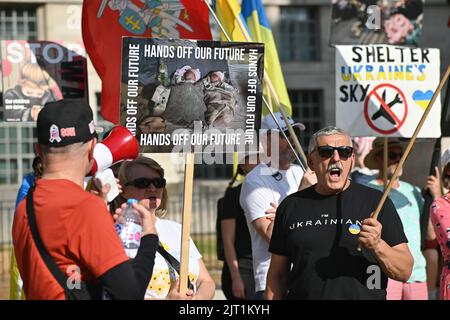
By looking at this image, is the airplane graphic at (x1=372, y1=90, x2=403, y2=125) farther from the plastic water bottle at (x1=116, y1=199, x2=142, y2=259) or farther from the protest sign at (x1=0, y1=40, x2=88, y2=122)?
the plastic water bottle at (x1=116, y1=199, x2=142, y2=259)

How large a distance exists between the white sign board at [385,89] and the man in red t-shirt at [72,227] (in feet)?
14.0

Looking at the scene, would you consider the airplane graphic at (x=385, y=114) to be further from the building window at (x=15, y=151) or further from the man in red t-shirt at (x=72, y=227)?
the building window at (x=15, y=151)

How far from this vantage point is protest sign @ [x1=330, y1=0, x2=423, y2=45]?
9832 millimetres

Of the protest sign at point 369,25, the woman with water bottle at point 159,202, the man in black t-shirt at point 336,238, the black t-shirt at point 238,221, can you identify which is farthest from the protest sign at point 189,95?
the protest sign at point 369,25

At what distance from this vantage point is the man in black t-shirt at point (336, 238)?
15.2ft

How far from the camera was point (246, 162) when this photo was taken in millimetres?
7129

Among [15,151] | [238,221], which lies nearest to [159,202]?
[238,221]

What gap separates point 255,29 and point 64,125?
4.74 meters

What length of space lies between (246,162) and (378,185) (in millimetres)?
1315

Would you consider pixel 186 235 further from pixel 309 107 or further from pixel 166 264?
pixel 309 107

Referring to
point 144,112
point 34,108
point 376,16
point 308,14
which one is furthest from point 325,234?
point 308,14

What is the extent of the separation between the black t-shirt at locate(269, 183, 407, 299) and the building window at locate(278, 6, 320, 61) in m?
18.1

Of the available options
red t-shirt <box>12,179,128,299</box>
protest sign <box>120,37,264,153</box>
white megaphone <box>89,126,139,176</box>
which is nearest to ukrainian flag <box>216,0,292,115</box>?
protest sign <box>120,37,264,153</box>

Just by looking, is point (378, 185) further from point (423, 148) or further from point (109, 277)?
point (109, 277)
